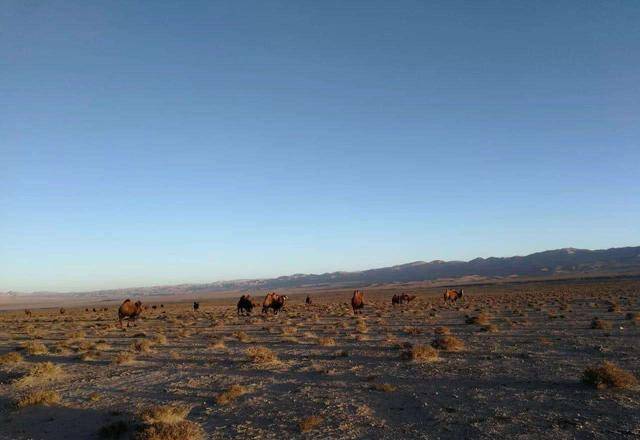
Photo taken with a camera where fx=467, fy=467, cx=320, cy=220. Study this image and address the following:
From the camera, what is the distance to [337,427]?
353 inches

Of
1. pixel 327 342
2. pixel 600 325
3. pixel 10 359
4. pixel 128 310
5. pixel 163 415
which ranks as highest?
pixel 128 310

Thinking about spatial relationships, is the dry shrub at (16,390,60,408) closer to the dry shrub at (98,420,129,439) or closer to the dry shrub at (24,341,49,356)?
the dry shrub at (98,420,129,439)

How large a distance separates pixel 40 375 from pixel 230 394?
7622 millimetres

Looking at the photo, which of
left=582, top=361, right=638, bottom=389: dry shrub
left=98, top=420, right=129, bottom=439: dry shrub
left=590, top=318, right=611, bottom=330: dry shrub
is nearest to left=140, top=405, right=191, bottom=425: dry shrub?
left=98, top=420, right=129, bottom=439: dry shrub

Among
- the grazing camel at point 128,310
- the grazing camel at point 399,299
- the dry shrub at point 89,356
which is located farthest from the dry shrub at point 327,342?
the grazing camel at point 399,299

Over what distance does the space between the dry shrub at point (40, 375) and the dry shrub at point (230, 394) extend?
22.9 feet

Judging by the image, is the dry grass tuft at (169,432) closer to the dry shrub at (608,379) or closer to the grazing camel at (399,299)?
the dry shrub at (608,379)

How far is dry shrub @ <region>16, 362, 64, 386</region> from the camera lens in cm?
1436

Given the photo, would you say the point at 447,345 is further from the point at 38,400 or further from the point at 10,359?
the point at 10,359

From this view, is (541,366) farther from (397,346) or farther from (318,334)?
(318,334)

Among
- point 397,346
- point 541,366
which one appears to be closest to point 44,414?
point 397,346

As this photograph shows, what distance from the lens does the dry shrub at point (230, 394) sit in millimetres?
11039

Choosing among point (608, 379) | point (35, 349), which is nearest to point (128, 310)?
point (35, 349)

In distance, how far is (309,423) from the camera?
29.7ft
